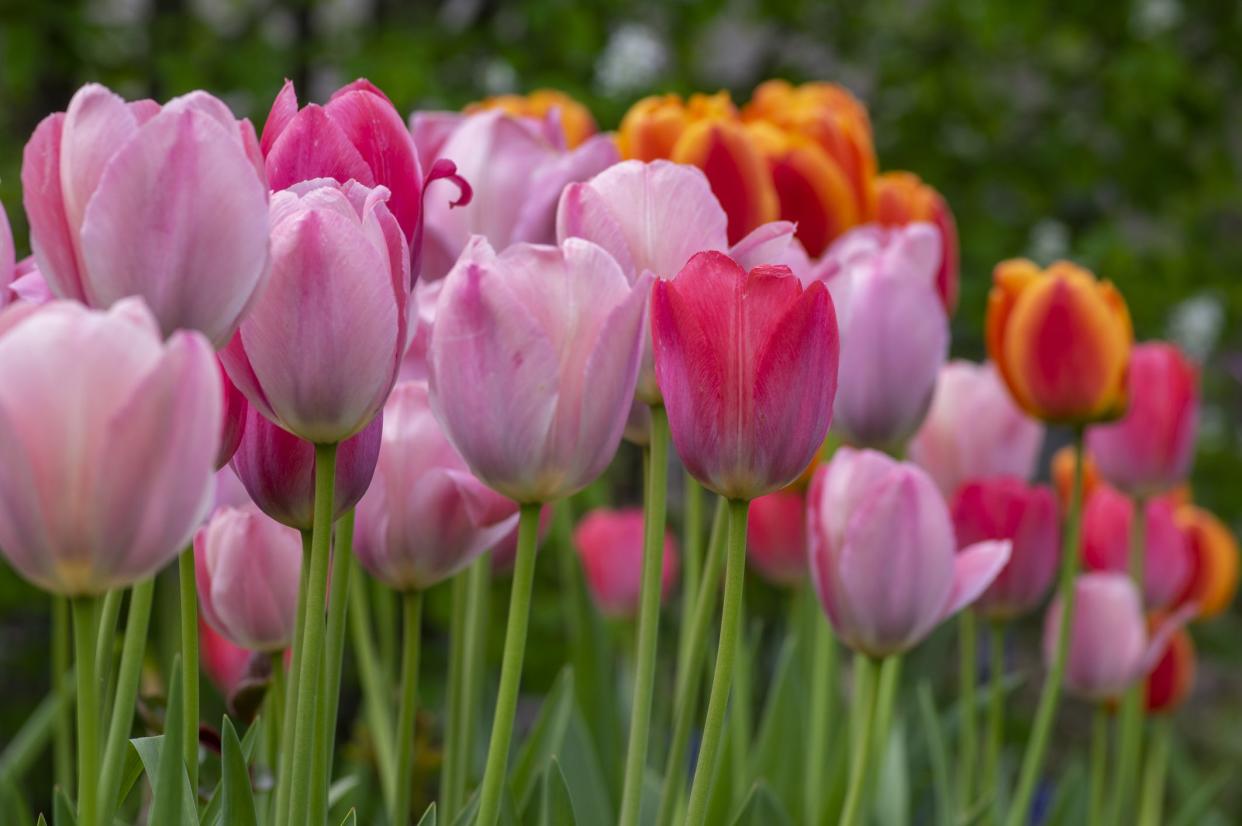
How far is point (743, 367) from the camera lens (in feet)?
1.53

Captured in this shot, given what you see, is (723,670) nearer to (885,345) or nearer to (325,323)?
(325,323)

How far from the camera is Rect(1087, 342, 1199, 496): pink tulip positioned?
1.07 m

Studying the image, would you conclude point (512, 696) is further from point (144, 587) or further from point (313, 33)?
point (313, 33)

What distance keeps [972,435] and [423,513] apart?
52 cm

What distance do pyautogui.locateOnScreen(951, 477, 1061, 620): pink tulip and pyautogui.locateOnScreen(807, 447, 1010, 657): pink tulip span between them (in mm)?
231

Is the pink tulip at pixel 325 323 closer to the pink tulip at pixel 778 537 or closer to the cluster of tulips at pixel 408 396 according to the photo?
the cluster of tulips at pixel 408 396

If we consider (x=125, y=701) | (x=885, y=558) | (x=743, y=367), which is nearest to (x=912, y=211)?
(x=885, y=558)

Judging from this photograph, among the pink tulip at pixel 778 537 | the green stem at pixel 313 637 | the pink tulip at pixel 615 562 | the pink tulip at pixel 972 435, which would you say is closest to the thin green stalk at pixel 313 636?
the green stem at pixel 313 637

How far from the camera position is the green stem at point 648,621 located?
1.65 ft

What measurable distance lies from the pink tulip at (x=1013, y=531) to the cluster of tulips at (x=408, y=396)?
9 cm

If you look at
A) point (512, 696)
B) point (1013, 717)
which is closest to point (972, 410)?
point (512, 696)

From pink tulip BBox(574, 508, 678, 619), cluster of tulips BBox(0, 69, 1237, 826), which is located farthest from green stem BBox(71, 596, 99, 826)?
pink tulip BBox(574, 508, 678, 619)

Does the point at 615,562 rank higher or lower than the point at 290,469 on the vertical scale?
lower

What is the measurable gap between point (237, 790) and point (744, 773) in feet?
1.45
